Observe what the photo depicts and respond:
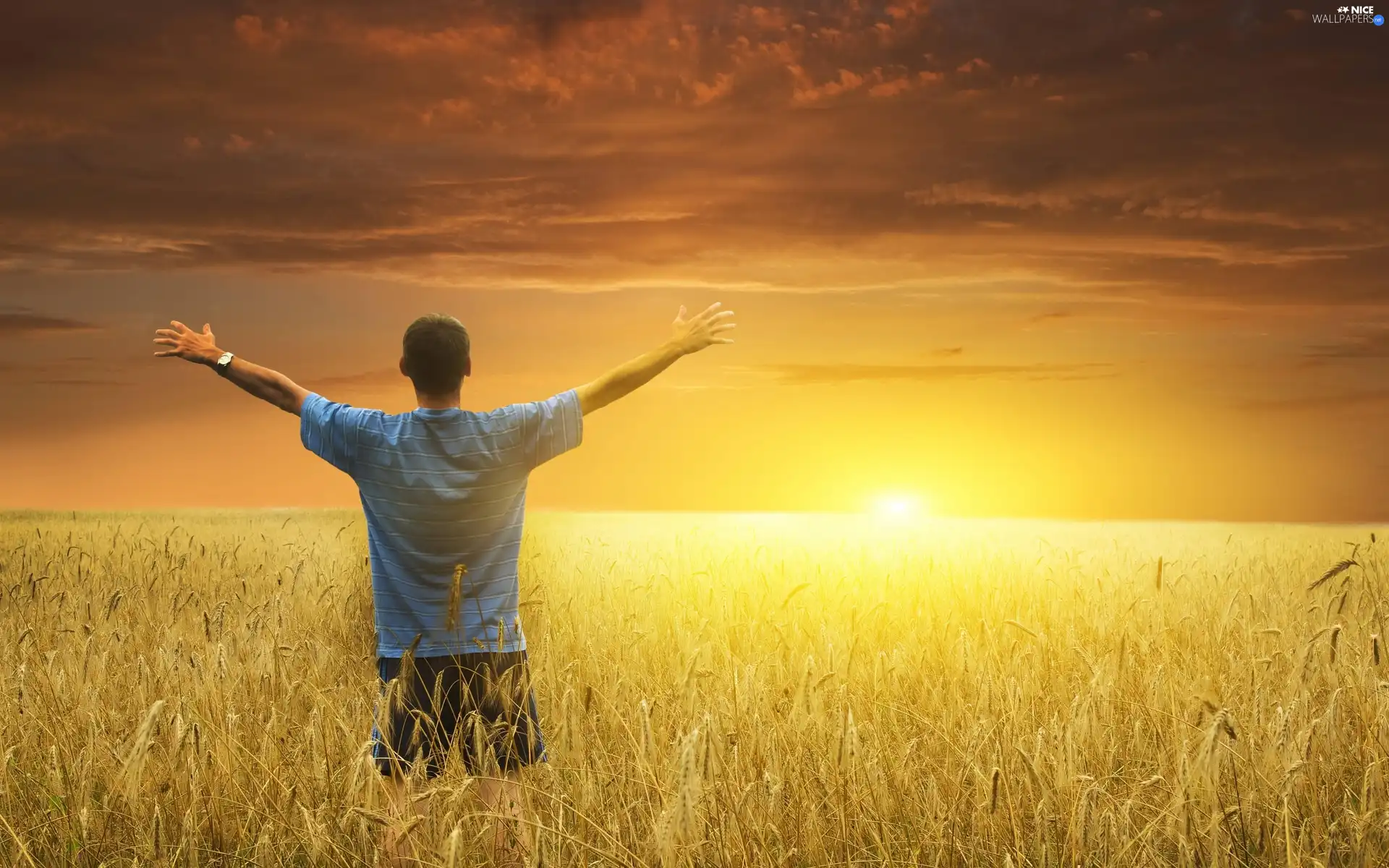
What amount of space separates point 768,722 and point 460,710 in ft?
4.54

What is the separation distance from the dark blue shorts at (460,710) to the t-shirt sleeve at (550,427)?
2.31 feet

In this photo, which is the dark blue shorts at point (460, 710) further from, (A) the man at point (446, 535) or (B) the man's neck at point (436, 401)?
(B) the man's neck at point (436, 401)

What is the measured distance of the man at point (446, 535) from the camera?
3449mm

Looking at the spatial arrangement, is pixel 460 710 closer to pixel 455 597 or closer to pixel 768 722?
pixel 455 597

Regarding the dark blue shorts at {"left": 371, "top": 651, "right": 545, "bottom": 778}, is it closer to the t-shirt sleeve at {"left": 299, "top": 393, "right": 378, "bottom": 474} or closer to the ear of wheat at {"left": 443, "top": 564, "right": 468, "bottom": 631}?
the ear of wheat at {"left": 443, "top": 564, "right": 468, "bottom": 631}

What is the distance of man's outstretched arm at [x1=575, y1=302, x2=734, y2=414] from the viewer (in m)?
3.66

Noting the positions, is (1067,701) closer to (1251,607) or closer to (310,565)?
(1251,607)

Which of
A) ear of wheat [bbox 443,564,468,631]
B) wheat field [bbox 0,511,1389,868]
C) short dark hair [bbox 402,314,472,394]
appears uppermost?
short dark hair [bbox 402,314,472,394]

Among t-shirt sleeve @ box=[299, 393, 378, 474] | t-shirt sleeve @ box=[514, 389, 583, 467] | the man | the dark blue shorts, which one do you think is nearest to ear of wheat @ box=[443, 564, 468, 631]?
the man

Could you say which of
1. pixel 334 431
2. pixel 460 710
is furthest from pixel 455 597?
pixel 334 431

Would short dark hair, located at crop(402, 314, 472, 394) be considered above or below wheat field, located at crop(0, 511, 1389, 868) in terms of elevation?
above

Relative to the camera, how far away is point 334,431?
3.57m

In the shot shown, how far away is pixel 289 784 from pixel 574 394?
182 cm

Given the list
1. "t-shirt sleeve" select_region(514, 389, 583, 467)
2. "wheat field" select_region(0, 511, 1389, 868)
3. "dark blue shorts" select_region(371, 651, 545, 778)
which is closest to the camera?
"wheat field" select_region(0, 511, 1389, 868)
